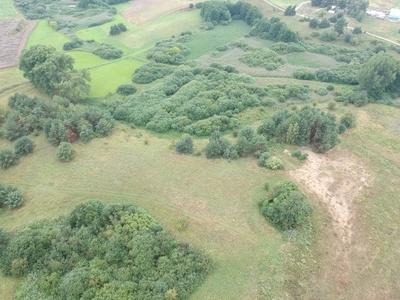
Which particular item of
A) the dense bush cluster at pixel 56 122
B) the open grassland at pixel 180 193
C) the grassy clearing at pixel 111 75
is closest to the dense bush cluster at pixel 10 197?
the open grassland at pixel 180 193

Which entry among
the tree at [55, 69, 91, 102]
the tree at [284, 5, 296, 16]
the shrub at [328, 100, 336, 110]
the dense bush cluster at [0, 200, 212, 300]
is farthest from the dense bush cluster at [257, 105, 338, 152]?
the tree at [284, 5, 296, 16]

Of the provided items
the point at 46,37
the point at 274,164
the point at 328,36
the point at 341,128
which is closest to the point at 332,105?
the point at 341,128

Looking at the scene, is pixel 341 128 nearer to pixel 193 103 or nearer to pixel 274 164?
pixel 274 164

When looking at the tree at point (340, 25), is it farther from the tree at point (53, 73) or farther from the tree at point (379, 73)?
the tree at point (53, 73)

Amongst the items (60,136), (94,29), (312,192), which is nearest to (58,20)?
(94,29)

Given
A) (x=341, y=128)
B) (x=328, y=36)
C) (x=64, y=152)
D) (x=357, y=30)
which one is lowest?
(x=64, y=152)
